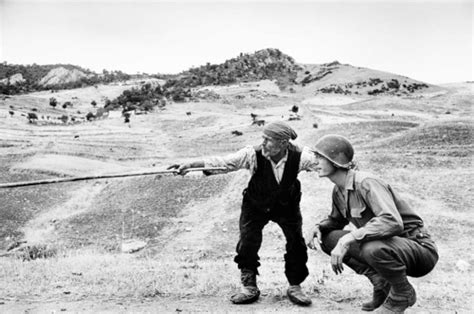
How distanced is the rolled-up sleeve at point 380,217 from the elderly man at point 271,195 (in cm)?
90

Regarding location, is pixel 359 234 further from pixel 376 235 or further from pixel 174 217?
pixel 174 217

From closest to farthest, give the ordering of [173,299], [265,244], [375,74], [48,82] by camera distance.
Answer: [173,299], [265,244], [375,74], [48,82]

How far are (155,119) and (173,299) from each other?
96.4ft

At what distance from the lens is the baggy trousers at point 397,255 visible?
12.4 feet

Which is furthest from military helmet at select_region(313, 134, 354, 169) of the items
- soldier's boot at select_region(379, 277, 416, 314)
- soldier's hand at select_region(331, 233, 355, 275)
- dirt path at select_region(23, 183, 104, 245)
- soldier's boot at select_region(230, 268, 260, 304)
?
dirt path at select_region(23, 183, 104, 245)

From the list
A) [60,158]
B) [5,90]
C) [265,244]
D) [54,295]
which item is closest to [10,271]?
[54,295]

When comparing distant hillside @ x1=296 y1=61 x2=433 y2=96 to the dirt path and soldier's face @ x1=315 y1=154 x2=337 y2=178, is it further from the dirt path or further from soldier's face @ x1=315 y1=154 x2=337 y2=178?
soldier's face @ x1=315 y1=154 x2=337 y2=178

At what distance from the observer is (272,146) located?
4605 millimetres

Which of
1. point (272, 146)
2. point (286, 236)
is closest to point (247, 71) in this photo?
point (286, 236)

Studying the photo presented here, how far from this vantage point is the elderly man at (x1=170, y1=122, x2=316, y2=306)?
185 inches

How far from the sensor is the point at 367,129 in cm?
2020

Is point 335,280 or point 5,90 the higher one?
point 5,90

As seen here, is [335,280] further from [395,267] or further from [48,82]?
[48,82]

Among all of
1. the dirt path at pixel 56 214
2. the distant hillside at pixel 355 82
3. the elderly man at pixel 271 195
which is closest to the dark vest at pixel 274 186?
the elderly man at pixel 271 195
